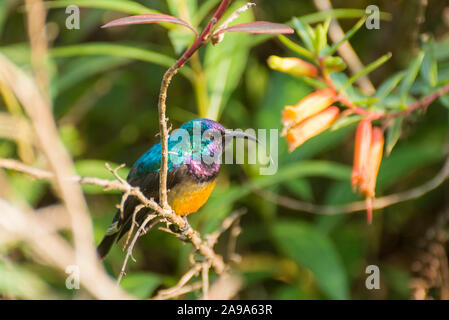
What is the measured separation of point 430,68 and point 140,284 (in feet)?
5.91

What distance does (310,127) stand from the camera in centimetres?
183

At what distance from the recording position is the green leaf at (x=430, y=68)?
2098mm

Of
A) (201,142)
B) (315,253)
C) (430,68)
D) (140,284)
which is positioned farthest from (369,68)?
(140,284)

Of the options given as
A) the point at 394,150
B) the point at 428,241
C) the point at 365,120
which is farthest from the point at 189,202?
the point at 394,150

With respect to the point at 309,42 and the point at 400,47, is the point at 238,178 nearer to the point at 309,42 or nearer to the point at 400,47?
the point at 400,47

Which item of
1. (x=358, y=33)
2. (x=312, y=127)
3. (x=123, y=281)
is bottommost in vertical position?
(x=123, y=281)

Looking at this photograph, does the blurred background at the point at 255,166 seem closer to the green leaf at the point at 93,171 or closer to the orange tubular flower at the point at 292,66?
the green leaf at the point at 93,171

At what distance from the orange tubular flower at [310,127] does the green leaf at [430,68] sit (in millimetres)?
534

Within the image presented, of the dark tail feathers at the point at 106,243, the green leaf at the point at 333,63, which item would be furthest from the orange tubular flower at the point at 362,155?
the dark tail feathers at the point at 106,243

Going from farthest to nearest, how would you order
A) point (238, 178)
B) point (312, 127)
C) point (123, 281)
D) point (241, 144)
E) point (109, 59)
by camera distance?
point (238, 178)
point (109, 59)
point (241, 144)
point (123, 281)
point (312, 127)

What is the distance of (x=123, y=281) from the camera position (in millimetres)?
2664

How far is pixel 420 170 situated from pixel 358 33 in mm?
1161

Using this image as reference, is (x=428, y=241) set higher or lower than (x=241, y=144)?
lower
